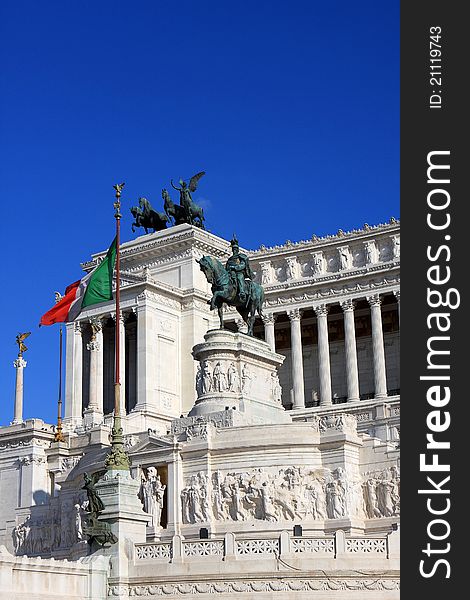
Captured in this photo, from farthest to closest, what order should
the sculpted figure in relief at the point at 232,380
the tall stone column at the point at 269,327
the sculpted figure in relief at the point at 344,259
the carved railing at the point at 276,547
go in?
the tall stone column at the point at 269,327, the sculpted figure in relief at the point at 344,259, the sculpted figure in relief at the point at 232,380, the carved railing at the point at 276,547

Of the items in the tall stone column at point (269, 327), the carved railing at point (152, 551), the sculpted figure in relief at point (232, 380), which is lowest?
the carved railing at point (152, 551)

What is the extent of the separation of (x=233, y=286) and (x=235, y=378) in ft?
15.5

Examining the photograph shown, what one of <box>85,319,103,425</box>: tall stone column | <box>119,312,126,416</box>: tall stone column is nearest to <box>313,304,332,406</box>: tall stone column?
<box>119,312,126,416</box>: tall stone column

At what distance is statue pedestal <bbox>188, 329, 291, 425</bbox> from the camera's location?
49469 mm

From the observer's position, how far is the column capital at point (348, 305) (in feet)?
251

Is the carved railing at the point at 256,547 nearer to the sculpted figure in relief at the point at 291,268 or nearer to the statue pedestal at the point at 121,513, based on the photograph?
the statue pedestal at the point at 121,513

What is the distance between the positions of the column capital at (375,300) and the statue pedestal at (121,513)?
43966mm

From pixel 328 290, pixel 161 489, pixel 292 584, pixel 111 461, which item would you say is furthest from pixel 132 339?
pixel 292 584

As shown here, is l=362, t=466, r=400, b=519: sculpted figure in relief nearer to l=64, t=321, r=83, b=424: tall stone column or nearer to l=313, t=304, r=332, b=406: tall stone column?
l=313, t=304, r=332, b=406: tall stone column

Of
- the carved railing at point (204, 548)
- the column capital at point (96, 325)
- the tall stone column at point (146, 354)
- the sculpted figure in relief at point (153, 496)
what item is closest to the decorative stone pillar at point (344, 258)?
the tall stone column at point (146, 354)

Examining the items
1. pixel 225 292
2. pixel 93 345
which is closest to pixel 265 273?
pixel 93 345

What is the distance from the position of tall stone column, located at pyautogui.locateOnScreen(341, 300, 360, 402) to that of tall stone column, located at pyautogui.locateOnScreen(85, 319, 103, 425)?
1708cm

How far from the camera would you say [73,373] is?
7769 cm

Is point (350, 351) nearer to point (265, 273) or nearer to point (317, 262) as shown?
point (317, 262)
